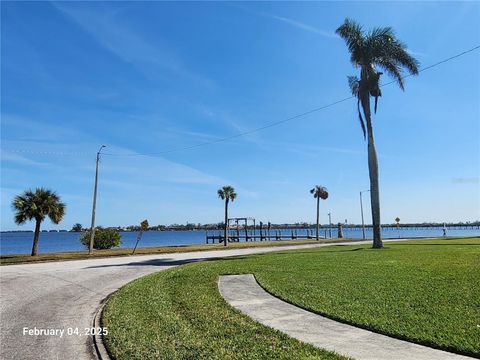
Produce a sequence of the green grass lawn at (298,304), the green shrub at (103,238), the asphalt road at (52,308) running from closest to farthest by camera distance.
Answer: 1. the green grass lawn at (298,304)
2. the asphalt road at (52,308)
3. the green shrub at (103,238)

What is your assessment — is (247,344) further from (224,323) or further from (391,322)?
(391,322)

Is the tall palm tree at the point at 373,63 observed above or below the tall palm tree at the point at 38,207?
above

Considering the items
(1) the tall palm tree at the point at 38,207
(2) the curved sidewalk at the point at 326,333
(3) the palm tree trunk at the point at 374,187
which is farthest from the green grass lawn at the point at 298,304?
(1) the tall palm tree at the point at 38,207

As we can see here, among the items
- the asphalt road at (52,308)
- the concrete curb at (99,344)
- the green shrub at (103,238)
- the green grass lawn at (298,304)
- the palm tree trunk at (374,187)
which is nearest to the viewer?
the green grass lawn at (298,304)

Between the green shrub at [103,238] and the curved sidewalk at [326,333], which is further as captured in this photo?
the green shrub at [103,238]

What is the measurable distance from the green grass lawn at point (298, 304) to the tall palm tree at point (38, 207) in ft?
73.5

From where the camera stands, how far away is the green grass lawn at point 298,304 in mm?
5757

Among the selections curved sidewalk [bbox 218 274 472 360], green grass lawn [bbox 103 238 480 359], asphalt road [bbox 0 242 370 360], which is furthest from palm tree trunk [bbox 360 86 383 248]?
curved sidewalk [bbox 218 274 472 360]

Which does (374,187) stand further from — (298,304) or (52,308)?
(52,308)

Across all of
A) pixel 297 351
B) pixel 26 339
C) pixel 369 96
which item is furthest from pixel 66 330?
pixel 369 96

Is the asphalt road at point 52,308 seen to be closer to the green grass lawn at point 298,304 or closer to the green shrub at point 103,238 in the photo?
the green grass lawn at point 298,304

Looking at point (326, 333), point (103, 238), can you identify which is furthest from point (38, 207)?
point (326, 333)

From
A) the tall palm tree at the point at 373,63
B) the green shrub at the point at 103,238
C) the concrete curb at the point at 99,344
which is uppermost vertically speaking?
the tall palm tree at the point at 373,63

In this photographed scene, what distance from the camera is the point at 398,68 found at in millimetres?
27906
